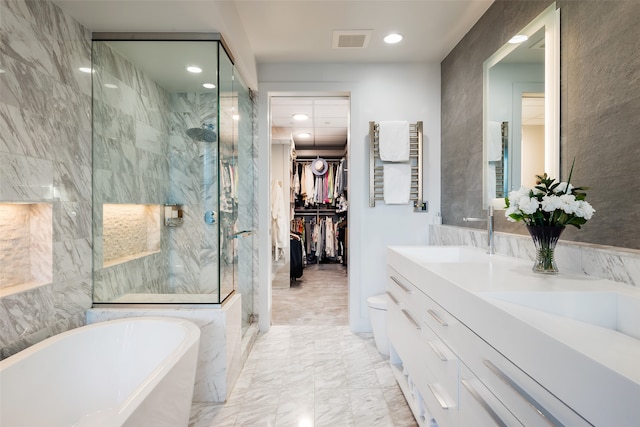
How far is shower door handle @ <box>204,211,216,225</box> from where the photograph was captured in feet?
7.27

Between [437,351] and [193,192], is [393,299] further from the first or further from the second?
[193,192]

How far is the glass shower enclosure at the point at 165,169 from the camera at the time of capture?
205cm

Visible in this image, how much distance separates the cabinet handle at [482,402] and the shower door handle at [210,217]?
169 centimetres

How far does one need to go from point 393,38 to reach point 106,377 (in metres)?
2.88

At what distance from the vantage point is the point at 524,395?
809 millimetres

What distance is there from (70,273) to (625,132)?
2.65m

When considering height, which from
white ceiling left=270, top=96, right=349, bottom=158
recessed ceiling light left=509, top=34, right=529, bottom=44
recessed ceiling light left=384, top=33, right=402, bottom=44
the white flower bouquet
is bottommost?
the white flower bouquet

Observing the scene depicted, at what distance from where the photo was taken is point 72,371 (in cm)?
152

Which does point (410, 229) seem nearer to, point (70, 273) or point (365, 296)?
point (365, 296)

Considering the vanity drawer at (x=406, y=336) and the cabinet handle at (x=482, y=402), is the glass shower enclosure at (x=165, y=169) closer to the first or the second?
the vanity drawer at (x=406, y=336)

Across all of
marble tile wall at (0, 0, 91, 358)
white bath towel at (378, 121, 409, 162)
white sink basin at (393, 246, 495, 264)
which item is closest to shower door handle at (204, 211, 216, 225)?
marble tile wall at (0, 0, 91, 358)

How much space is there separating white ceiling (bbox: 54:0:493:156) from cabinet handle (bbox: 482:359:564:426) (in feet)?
6.65

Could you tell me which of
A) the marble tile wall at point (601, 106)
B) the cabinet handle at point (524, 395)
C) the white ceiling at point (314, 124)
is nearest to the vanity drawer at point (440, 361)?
the cabinet handle at point (524, 395)

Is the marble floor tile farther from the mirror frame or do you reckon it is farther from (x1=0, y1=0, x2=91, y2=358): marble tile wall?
the mirror frame
